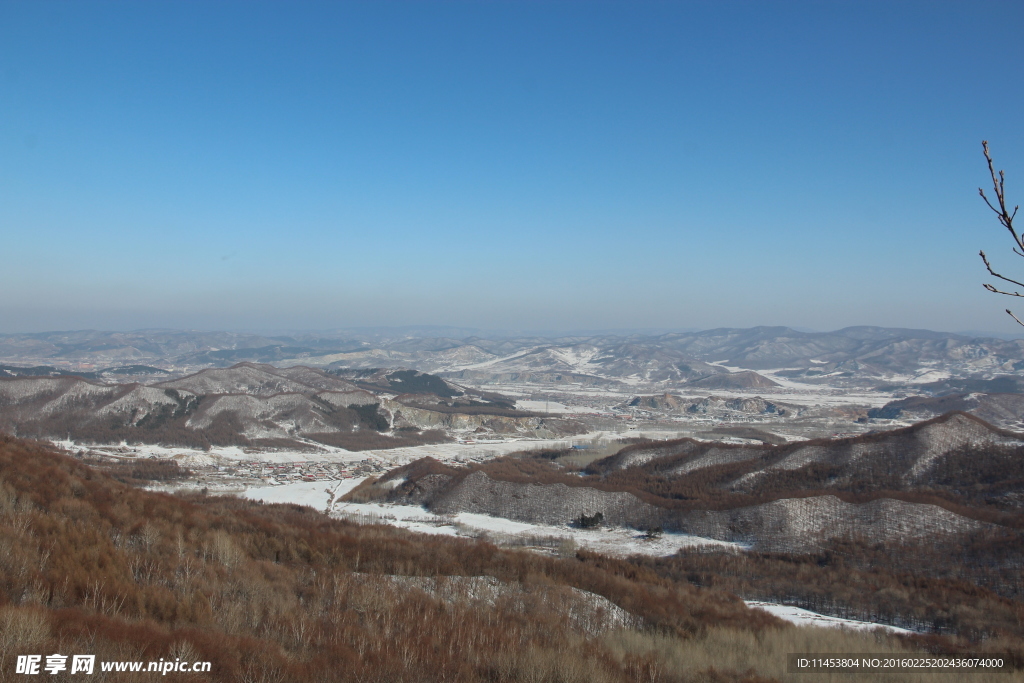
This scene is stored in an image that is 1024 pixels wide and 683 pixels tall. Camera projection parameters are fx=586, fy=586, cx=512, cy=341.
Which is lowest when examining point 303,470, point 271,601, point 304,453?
point 304,453

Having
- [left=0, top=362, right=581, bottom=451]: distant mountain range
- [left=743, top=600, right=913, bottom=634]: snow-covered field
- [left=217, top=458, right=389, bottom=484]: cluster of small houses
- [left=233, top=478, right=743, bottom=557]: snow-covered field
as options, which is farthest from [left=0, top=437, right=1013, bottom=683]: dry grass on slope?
[left=0, top=362, right=581, bottom=451]: distant mountain range

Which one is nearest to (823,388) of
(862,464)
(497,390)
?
(497,390)

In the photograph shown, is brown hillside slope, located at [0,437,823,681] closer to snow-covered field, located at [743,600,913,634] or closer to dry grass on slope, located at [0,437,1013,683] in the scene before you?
dry grass on slope, located at [0,437,1013,683]

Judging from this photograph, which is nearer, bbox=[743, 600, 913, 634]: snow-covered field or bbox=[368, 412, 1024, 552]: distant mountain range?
bbox=[743, 600, 913, 634]: snow-covered field

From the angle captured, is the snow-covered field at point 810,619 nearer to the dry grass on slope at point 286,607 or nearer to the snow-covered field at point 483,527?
the dry grass on slope at point 286,607

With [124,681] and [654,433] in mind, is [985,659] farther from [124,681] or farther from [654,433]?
[654,433]


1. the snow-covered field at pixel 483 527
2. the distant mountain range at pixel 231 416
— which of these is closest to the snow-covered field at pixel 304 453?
the distant mountain range at pixel 231 416

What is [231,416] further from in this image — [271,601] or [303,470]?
[271,601]

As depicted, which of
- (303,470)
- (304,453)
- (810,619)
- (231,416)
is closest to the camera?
(810,619)

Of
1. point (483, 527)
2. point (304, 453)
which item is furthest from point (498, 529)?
point (304, 453)
